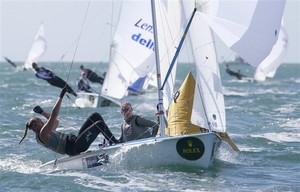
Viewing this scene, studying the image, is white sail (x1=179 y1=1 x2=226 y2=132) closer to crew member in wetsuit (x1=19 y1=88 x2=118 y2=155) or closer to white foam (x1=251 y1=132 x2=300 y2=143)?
crew member in wetsuit (x1=19 y1=88 x2=118 y2=155)

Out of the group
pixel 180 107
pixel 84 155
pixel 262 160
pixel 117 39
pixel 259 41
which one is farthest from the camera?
pixel 117 39

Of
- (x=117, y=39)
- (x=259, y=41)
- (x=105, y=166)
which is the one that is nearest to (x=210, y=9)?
(x=259, y=41)

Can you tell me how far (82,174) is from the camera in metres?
12.1

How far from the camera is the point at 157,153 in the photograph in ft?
39.3

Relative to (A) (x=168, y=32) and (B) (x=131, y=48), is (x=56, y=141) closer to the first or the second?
(A) (x=168, y=32)

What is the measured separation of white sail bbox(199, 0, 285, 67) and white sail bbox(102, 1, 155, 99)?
440 inches

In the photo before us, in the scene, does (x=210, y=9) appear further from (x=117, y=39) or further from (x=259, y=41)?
(x=117, y=39)

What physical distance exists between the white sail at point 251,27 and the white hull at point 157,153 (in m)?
1.37

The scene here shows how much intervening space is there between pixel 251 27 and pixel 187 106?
209 centimetres

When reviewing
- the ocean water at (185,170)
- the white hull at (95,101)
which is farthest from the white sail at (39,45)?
the ocean water at (185,170)

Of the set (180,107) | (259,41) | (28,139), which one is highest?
(259,41)

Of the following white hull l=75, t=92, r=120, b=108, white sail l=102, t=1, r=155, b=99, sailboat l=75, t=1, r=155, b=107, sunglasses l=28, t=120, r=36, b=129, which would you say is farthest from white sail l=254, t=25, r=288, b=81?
sunglasses l=28, t=120, r=36, b=129

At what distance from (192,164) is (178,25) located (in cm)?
346

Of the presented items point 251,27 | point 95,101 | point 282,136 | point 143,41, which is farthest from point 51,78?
point 95,101
